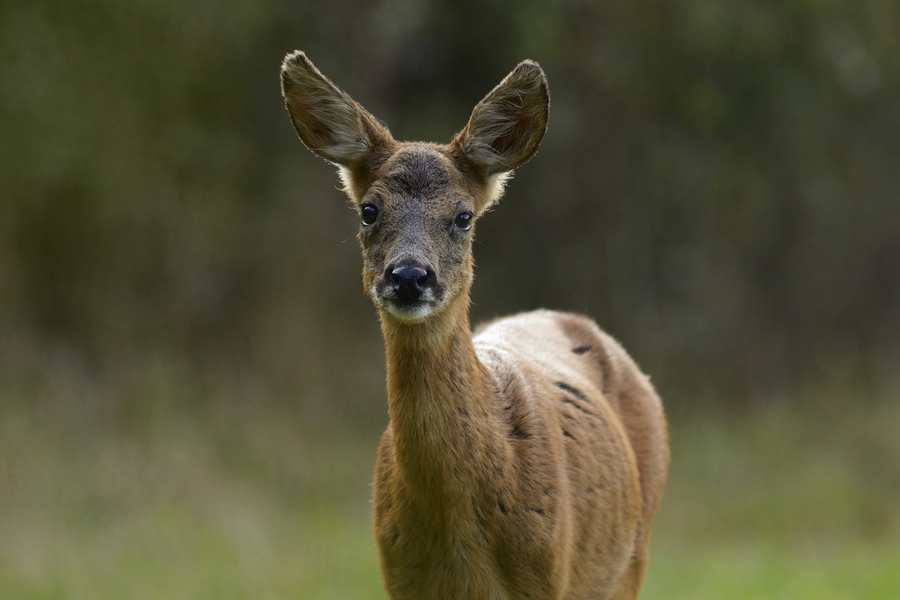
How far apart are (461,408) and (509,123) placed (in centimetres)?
161

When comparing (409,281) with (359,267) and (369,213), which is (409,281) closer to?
(369,213)

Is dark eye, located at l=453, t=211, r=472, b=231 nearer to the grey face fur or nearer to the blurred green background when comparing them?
the grey face fur

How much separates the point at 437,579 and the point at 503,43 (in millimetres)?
11954

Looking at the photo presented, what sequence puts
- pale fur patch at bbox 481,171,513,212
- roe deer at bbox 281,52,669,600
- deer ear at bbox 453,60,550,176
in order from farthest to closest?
1. pale fur patch at bbox 481,171,513,212
2. deer ear at bbox 453,60,550,176
3. roe deer at bbox 281,52,669,600

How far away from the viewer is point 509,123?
6141 mm

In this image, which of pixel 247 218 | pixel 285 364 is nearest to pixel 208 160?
pixel 247 218

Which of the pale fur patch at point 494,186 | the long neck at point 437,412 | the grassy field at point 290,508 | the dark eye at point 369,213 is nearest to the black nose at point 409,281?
the long neck at point 437,412

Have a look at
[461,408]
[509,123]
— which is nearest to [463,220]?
[509,123]

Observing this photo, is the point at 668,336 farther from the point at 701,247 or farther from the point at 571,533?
the point at 571,533

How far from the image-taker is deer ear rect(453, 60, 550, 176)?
19.6ft

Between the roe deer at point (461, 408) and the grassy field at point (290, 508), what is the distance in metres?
3.77

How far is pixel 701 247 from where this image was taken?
18656mm

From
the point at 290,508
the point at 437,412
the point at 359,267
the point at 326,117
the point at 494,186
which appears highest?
the point at 326,117

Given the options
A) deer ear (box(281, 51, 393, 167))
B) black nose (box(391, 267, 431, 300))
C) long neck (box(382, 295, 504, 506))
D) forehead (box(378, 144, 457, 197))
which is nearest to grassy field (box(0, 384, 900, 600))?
long neck (box(382, 295, 504, 506))
